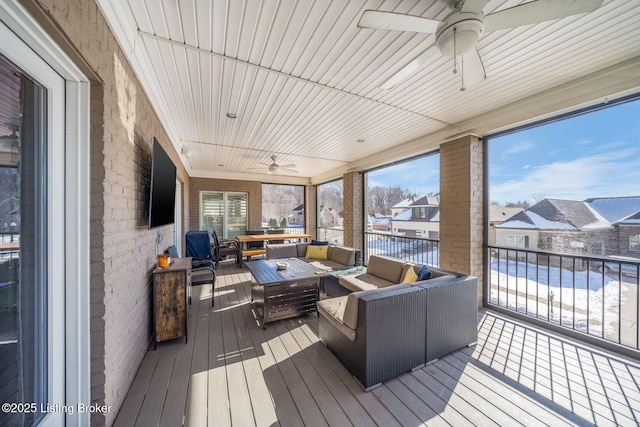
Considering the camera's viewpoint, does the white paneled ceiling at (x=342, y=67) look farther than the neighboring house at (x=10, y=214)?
Yes

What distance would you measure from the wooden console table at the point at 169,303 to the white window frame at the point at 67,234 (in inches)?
39.9

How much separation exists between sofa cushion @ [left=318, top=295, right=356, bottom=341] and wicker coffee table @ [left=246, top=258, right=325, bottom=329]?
609 millimetres

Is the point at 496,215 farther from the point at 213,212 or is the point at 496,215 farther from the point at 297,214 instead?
the point at 213,212

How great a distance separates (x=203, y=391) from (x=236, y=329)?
99 cm

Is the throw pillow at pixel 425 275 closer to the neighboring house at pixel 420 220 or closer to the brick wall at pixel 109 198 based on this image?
the neighboring house at pixel 420 220

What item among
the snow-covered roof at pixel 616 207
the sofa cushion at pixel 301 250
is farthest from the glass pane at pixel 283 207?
the snow-covered roof at pixel 616 207

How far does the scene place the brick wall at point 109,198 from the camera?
48.1 inches

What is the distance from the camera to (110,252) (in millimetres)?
1497

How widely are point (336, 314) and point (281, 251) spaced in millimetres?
2994

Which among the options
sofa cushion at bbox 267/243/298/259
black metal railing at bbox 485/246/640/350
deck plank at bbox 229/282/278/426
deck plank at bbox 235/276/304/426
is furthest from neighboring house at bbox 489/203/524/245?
sofa cushion at bbox 267/243/298/259

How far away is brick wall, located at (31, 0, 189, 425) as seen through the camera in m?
1.22

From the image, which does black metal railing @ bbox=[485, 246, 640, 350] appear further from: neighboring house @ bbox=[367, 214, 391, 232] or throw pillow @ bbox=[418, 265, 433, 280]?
neighboring house @ bbox=[367, 214, 391, 232]

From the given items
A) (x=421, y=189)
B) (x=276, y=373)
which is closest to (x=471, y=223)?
(x=421, y=189)

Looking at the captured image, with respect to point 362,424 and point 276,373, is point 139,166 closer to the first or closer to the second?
point 276,373
